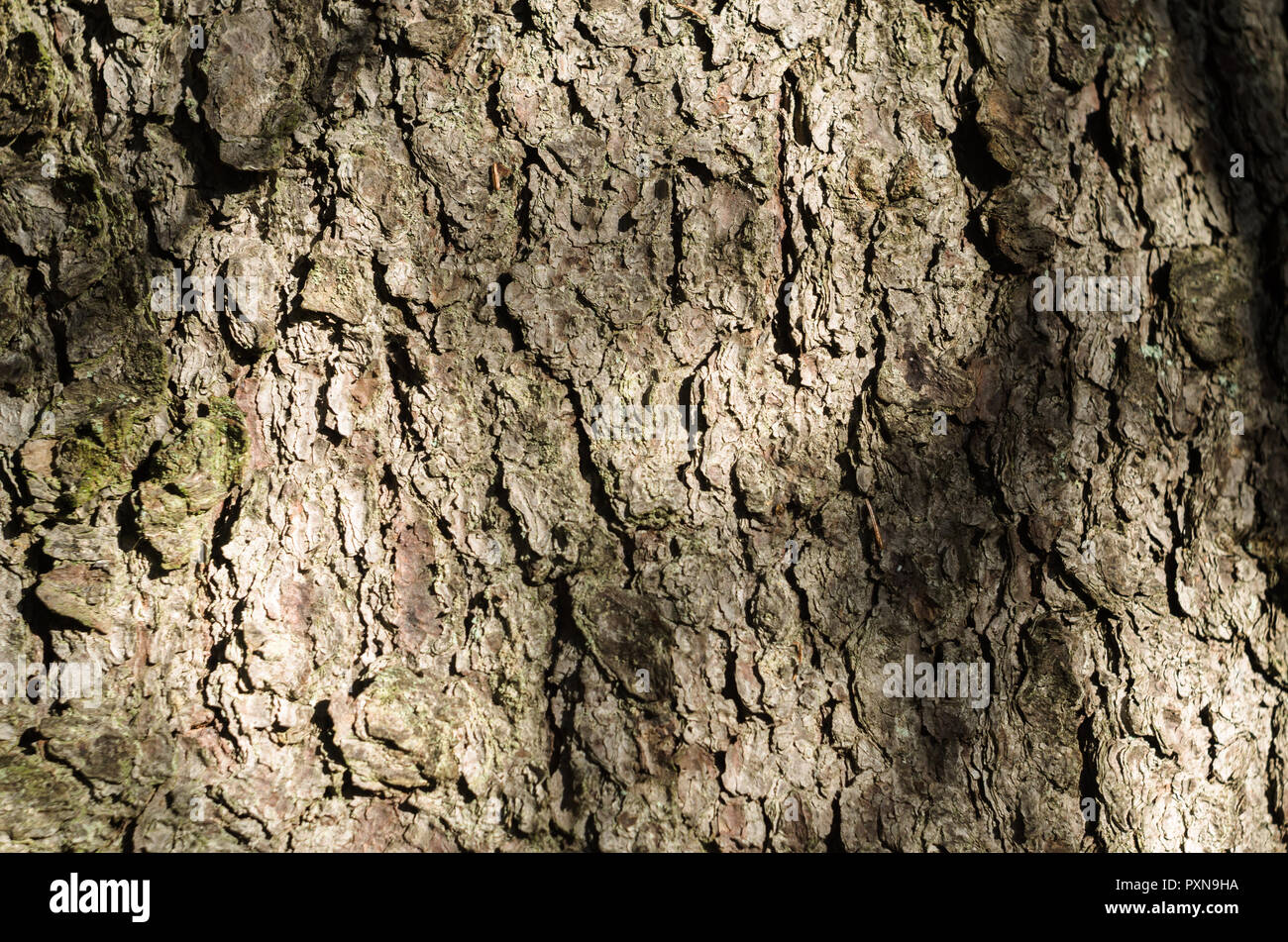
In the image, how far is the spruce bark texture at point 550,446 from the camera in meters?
1.66

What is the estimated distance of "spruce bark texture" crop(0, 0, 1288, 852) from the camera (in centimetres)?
166

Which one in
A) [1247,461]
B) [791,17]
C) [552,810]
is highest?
[791,17]

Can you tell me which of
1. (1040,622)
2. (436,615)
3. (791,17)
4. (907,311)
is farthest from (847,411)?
(436,615)

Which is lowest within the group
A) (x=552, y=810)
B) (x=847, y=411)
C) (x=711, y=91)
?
(x=552, y=810)

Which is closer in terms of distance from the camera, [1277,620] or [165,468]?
[165,468]

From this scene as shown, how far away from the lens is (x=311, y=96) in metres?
1.66

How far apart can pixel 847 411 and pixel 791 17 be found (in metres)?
0.75

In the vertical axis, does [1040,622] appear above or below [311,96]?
below

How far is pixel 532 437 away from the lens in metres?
1.68

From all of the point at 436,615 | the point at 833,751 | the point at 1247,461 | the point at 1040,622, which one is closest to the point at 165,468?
the point at 436,615

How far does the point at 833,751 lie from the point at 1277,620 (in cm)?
100

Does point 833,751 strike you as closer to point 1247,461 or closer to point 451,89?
point 1247,461

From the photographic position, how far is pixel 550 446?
5.51 ft

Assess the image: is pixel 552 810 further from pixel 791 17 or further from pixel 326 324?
pixel 791 17
